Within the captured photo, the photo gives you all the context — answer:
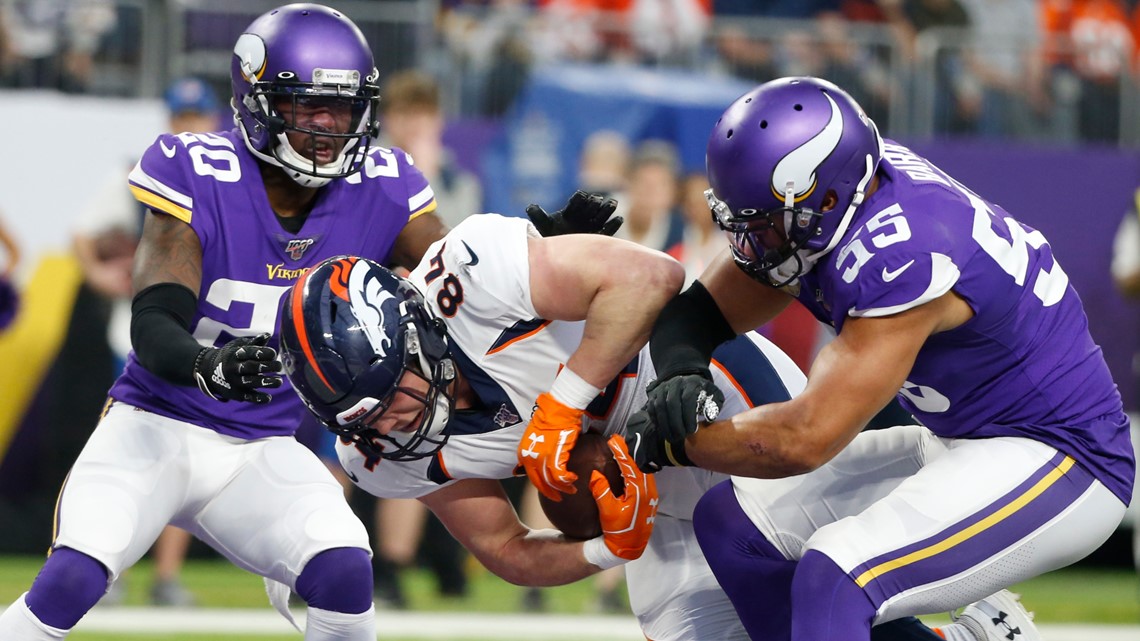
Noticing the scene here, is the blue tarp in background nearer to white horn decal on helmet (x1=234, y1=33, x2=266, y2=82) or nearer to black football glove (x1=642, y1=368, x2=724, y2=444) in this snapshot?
white horn decal on helmet (x1=234, y1=33, x2=266, y2=82)

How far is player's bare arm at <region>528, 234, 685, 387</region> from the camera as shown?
3.39m

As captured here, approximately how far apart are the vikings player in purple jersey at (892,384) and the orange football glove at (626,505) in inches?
4.1

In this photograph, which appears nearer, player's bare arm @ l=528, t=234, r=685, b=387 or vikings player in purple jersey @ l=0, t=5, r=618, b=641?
player's bare arm @ l=528, t=234, r=685, b=387

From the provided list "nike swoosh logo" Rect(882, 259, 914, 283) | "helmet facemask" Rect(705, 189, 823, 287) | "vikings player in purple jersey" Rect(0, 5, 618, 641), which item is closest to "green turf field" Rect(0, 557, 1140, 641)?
"vikings player in purple jersey" Rect(0, 5, 618, 641)

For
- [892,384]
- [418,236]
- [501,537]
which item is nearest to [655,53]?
[418,236]

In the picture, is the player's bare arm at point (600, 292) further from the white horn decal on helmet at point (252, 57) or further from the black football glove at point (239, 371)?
the white horn decal on helmet at point (252, 57)

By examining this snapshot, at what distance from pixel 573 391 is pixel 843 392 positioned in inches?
25.9

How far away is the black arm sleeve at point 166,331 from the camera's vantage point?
3512 mm

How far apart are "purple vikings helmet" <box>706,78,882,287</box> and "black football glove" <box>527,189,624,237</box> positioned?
65 cm

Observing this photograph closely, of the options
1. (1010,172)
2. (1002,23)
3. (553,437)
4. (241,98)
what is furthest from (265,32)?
(1002,23)

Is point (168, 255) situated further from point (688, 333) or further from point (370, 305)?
point (688, 333)

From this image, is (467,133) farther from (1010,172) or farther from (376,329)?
(376,329)

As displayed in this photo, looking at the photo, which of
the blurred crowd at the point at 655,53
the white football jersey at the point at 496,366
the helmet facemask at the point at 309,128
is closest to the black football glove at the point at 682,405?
the white football jersey at the point at 496,366

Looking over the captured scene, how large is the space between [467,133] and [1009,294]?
205 inches
